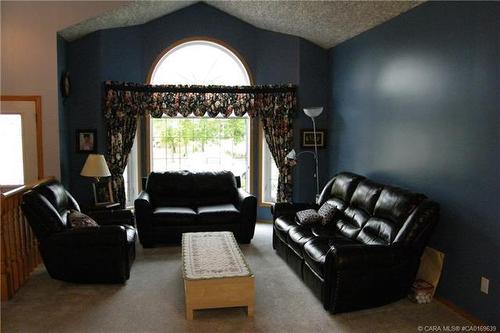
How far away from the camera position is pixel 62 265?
12.9ft

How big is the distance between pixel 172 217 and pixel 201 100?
1.97 m

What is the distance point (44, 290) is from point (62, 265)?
0.27 meters

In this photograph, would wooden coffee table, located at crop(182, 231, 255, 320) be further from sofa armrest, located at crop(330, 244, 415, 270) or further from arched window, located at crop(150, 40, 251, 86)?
arched window, located at crop(150, 40, 251, 86)

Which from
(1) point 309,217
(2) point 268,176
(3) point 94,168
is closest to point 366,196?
(1) point 309,217

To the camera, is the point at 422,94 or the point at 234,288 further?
the point at 422,94

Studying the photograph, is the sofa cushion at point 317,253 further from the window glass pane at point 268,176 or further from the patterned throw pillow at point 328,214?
the window glass pane at point 268,176

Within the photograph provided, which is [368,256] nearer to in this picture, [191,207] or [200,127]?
[191,207]

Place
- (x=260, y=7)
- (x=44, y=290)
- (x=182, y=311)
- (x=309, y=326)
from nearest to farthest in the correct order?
1. (x=309, y=326)
2. (x=182, y=311)
3. (x=44, y=290)
4. (x=260, y=7)

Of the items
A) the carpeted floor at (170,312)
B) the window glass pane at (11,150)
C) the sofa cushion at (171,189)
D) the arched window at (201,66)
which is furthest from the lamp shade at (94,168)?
the arched window at (201,66)

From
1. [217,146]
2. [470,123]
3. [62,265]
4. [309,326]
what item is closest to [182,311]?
[309,326]

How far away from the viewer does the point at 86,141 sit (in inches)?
228

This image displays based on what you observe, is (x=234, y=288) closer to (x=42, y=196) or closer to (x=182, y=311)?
(x=182, y=311)

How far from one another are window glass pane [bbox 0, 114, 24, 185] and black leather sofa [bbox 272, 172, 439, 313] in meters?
3.65

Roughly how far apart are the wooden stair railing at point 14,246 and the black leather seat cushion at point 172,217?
1.42 metres
